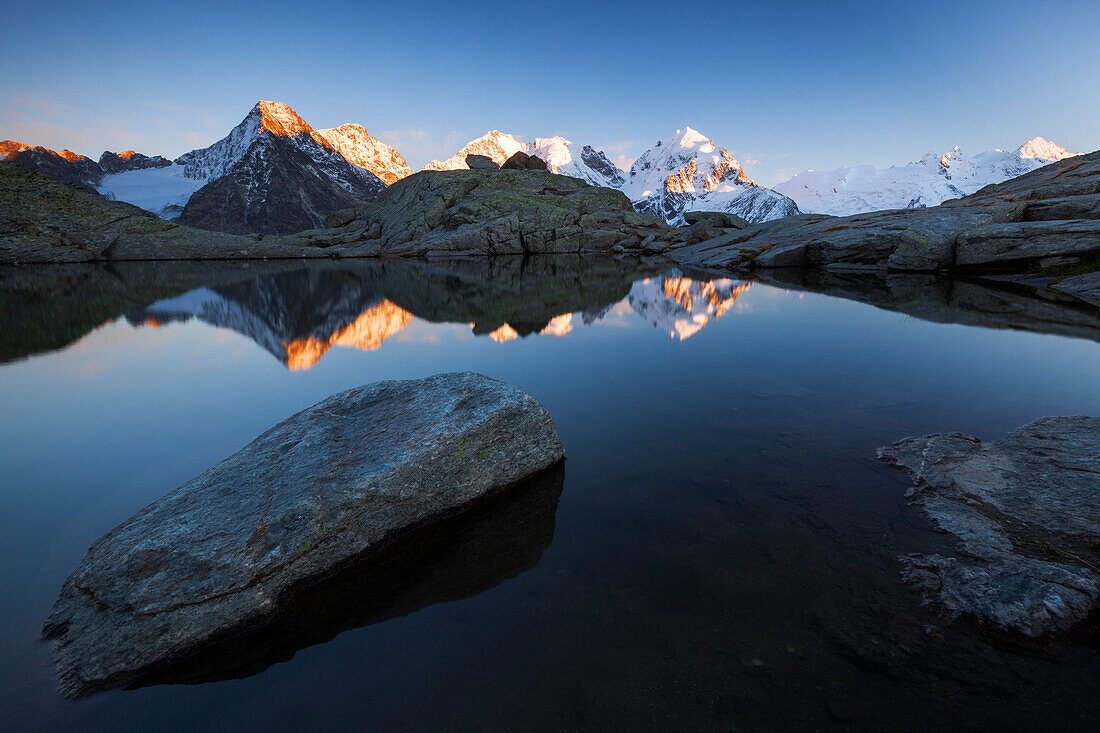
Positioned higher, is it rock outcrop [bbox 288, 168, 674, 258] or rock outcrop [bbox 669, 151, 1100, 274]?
rock outcrop [bbox 288, 168, 674, 258]

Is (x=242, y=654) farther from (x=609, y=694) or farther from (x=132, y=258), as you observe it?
(x=132, y=258)

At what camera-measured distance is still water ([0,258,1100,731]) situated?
340cm

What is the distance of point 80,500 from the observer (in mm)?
6301

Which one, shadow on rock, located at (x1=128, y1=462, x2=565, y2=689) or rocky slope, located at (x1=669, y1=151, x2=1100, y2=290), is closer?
shadow on rock, located at (x1=128, y1=462, x2=565, y2=689)

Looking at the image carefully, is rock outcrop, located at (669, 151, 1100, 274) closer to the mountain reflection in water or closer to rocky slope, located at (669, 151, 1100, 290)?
rocky slope, located at (669, 151, 1100, 290)

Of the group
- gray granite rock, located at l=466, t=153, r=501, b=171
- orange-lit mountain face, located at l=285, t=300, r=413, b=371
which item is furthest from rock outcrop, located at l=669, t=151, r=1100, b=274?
gray granite rock, located at l=466, t=153, r=501, b=171

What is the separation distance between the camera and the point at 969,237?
84.0ft

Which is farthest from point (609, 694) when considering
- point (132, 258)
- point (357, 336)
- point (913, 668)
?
point (132, 258)

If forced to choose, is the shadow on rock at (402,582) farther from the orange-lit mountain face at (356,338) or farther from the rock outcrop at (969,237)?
the rock outcrop at (969,237)

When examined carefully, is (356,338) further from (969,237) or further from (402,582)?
(969,237)

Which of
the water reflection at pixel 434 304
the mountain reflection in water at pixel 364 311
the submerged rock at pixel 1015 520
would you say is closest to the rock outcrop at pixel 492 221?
the water reflection at pixel 434 304

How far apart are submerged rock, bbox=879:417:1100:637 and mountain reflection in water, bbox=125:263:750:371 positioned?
933 cm

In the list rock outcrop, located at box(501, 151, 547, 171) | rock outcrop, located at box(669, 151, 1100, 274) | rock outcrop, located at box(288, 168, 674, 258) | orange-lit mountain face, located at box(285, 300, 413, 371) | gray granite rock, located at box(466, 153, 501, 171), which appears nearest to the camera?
orange-lit mountain face, located at box(285, 300, 413, 371)

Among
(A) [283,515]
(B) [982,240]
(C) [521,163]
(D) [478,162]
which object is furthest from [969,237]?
(D) [478,162]
